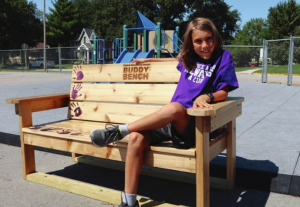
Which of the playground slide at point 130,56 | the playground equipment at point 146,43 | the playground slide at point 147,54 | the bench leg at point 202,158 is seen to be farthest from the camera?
the playground equipment at point 146,43

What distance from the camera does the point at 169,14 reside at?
45.7 metres

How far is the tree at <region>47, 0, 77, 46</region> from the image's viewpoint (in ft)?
188

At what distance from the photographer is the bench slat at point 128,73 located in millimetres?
3258

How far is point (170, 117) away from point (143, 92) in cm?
103

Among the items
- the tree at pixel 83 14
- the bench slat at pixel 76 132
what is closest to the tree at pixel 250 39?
the bench slat at pixel 76 132

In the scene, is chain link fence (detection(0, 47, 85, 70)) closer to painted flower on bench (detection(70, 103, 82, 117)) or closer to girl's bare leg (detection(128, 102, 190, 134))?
Answer: painted flower on bench (detection(70, 103, 82, 117))

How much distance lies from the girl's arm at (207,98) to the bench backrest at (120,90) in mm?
735

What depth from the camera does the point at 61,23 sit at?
190 ft

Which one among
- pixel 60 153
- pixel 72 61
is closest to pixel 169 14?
pixel 72 61

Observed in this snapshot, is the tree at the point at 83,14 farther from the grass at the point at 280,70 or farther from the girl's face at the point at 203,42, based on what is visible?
the girl's face at the point at 203,42

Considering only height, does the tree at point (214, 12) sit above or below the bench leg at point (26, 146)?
above

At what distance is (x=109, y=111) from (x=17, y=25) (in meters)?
46.5

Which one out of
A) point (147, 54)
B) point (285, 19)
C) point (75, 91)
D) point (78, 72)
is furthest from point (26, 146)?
point (285, 19)

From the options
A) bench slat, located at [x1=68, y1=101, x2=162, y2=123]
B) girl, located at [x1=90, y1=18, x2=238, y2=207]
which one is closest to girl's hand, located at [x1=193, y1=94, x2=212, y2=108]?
girl, located at [x1=90, y1=18, x2=238, y2=207]
